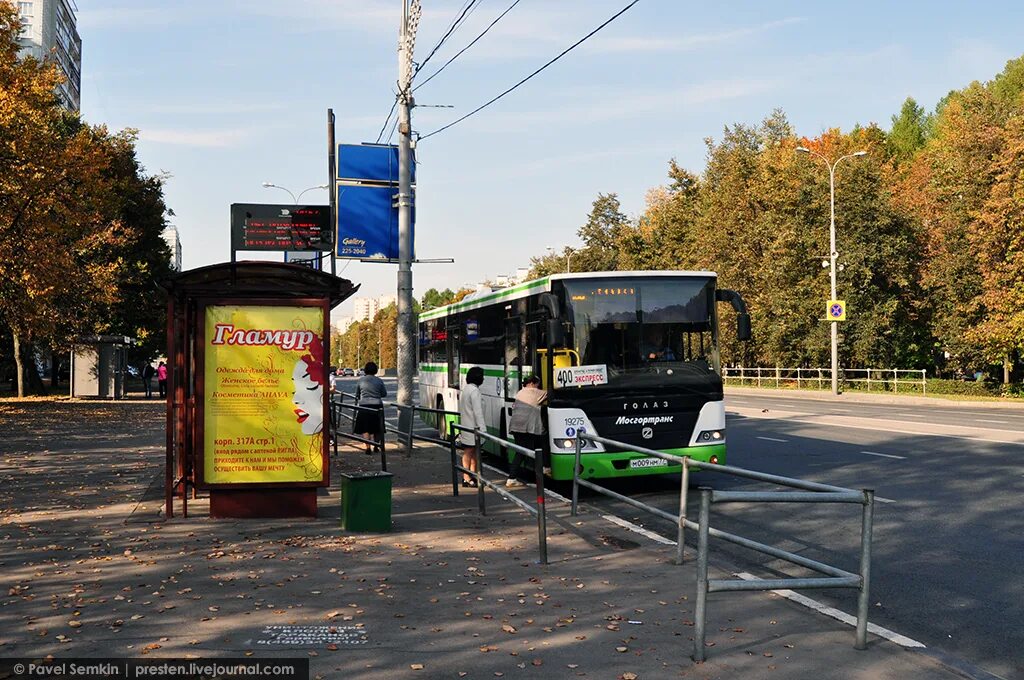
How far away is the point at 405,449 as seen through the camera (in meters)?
20.5

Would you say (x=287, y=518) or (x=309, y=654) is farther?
(x=287, y=518)

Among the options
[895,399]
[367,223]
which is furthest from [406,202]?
[895,399]

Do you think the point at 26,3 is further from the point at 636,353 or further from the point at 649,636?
the point at 649,636

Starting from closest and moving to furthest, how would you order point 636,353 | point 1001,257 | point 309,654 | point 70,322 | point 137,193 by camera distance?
point 309,654 < point 636,353 < point 70,322 < point 1001,257 < point 137,193

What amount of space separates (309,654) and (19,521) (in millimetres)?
6705

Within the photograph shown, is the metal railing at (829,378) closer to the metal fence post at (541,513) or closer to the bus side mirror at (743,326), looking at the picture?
the bus side mirror at (743,326)

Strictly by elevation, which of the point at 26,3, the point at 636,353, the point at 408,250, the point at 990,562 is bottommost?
the point at 990,562

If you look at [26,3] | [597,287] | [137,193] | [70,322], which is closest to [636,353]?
[597,287]

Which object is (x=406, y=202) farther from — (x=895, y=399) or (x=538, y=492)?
(x=895, y=399)

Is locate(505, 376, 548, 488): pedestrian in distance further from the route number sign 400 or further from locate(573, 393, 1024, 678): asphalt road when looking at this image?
locate(573, 393, 1024, 678): asphalt road

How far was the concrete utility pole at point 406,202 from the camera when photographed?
71.7 feet

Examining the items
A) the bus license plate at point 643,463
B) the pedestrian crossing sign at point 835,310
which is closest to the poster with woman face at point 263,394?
the bus license plate at point 643,463

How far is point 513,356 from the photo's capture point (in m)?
16.1

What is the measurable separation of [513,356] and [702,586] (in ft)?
32.7
